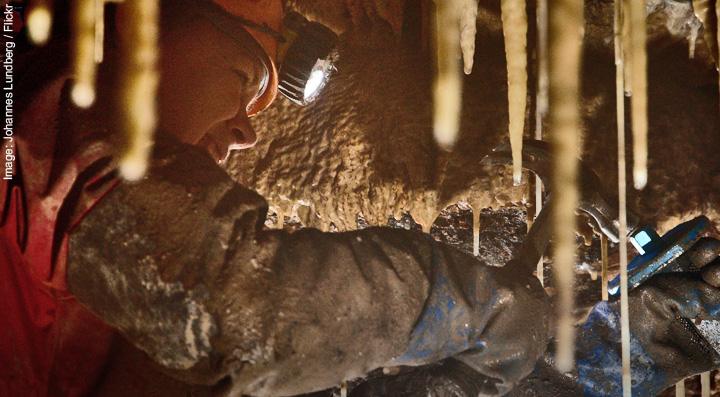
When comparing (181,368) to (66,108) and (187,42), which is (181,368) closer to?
(66,108)

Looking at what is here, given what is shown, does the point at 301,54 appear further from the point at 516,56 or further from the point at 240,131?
the point at 516,56

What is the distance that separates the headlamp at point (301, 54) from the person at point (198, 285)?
95 cm

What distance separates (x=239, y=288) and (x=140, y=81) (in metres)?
0.74

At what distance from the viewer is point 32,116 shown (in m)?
1.46

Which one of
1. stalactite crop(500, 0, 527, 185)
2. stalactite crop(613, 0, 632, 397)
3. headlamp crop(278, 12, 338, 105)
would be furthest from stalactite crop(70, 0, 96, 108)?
stalactite crop(613, 0, 632, 397)

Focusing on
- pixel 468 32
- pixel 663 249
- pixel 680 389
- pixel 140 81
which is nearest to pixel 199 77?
pixel 140 81

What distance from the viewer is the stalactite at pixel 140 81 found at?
148cm

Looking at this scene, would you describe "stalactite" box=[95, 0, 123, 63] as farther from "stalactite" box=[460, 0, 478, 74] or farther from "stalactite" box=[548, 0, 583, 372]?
"stalactite" box=[548, 0, 583, 372]

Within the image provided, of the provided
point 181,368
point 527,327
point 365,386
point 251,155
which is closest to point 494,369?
point 527,327

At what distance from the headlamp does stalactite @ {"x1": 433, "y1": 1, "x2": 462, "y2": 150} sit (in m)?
0.51

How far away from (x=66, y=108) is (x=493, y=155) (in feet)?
4.86

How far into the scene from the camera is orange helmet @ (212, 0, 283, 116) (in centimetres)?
216

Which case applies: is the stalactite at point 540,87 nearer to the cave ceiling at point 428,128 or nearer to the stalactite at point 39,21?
the cave ceiling at point 428,128

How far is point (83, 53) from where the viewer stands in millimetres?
1642
